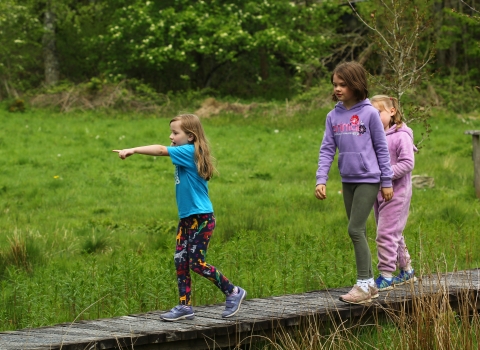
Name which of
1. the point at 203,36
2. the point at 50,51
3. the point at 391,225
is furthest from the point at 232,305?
the point at 50,51

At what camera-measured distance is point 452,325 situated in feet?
17.2

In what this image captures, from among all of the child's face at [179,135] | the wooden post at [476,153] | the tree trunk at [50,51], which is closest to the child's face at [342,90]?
the child's face at [179,135]

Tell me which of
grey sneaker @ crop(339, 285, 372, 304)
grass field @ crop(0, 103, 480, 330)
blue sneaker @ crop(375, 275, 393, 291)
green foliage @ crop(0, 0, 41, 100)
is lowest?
grass field @ crop(0, 103, 480, 330)

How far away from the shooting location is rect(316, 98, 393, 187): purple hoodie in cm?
607

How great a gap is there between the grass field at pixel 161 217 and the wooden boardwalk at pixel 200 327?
28 cm

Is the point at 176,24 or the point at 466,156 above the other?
the point at 176,24

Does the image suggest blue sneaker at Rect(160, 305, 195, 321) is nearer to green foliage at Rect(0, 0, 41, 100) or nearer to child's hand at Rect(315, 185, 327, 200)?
child's hand at Rect(315, 185, 327, 200)

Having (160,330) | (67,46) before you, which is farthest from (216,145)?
(67,46)

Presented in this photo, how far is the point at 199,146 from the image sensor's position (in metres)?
5.85

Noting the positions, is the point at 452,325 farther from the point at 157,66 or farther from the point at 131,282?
the point at 157,66

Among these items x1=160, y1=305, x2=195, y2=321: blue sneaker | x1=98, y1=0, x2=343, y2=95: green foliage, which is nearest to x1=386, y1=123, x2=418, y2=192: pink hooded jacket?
x1=160, y1=305, x2=195, y2=321: blue sneaker

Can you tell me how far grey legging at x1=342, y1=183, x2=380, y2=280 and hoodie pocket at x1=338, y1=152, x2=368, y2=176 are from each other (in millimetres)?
102

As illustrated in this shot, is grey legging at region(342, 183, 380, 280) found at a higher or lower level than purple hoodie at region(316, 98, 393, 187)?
lower

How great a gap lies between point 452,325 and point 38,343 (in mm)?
2575
